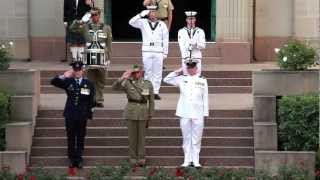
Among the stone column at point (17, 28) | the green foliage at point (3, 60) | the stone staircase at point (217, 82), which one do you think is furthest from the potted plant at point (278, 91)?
the stone column at point (17, 28)

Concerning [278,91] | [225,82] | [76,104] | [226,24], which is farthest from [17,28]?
[278,91]

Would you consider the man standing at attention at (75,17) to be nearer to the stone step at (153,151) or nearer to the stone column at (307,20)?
the stone step at (153,151)

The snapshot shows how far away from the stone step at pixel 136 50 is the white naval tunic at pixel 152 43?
5.16 m

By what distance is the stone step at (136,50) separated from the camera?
2330 cm

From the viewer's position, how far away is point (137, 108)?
15.5 m

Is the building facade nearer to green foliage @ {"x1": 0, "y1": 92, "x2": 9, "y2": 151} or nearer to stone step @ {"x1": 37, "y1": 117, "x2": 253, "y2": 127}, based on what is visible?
stone step @ {"x1": 37, "y1": 117, "x2": 253, "y2": 127}

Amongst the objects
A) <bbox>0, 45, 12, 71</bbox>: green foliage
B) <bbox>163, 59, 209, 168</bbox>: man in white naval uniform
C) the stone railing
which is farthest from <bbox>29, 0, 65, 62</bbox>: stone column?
<bbox>163, 59, 209, 168</bbox>: man in white naval uniform

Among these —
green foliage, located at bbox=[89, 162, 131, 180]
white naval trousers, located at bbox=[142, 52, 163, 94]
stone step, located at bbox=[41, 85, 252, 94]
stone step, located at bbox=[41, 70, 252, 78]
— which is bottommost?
green foliage, located at bbox=[89, 162, 131, 180]

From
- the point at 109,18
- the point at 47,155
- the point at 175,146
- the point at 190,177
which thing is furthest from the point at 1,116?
the point at 109,18

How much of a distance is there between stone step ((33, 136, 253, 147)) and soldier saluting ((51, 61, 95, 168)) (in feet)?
3.08

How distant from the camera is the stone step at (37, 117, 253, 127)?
16891 millimetres

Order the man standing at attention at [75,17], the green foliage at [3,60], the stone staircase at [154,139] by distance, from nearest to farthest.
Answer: the stone staircase at [154,139], the green foliage at [3,60], the man standing at attention at [75,17]

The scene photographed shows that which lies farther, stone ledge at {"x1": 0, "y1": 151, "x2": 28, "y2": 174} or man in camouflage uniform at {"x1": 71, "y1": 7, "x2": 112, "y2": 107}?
man in camouflage uniform at {"x1": 71, "y1": 7, "x2": 112, "y2": 107}

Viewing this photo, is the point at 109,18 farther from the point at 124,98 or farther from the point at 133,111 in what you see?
the point at 133,111
